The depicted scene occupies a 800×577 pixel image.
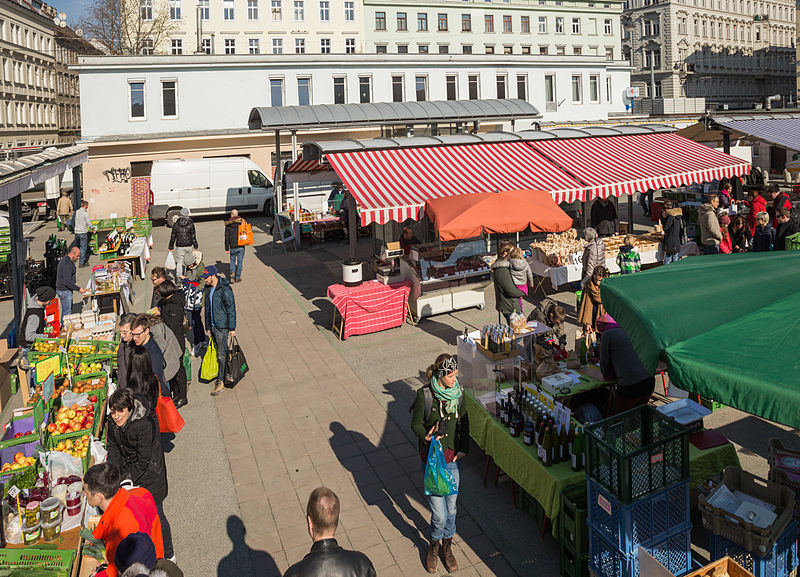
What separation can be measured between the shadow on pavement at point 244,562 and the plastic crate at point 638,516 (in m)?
2.85

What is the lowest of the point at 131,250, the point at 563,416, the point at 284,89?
the point at 563,416

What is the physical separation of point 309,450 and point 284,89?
28962 millimetres

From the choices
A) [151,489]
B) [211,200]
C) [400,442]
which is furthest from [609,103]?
[151,489]

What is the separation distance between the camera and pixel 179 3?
54594 mm

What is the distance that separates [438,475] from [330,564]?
6.54ft

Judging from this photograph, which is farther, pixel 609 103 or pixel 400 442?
pixel 609 103

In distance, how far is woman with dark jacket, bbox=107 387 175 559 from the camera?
19.5ft

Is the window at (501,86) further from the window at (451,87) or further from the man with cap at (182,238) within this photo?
the man with cap at (182,238)

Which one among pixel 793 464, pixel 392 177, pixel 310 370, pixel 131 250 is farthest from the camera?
pixel 131 250

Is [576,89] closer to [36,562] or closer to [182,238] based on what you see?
[182,238]

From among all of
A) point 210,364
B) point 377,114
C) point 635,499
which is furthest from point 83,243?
point 635,499

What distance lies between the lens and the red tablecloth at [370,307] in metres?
12.6

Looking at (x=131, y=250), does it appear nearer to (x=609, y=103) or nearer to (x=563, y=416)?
(x=563, y=416)

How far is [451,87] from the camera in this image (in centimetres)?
3759
